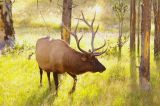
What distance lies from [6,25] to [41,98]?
8049 mm

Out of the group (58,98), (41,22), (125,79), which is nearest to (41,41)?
(58,98)

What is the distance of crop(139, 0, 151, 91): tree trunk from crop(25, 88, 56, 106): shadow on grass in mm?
2649

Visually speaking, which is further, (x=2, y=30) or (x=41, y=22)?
(x=41, y=22)

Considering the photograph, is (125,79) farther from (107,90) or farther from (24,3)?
(24,3)

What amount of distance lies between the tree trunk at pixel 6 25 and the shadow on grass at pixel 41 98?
7.09 m

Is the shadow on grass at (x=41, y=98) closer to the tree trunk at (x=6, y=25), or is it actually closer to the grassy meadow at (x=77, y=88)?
the grassy meadow at (x=77, y=88)

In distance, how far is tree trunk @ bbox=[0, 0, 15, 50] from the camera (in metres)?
17.3

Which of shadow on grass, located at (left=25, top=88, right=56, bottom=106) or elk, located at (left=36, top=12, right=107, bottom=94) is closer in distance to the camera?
shadow on grass, located at (left=25, top=88, right=56, bottom=106)

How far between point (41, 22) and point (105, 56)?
21.7 metres

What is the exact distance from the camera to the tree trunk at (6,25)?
17266 millimetres

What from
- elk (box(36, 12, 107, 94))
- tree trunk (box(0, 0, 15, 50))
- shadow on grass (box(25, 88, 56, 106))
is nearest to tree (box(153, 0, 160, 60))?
tree trunk (box(0, 0, 15, 50))

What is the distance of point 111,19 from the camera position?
4016cm

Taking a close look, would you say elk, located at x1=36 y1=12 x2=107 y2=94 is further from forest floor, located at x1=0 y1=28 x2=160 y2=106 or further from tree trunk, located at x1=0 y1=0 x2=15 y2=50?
tree trunk, located at x1=0 y1=0 x2=15 y2=50

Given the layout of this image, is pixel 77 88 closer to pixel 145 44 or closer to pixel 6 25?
pixel 145 44
